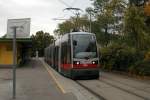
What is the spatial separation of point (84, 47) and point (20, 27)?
526 inches

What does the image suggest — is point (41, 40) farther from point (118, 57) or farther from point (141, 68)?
point (141, 68)

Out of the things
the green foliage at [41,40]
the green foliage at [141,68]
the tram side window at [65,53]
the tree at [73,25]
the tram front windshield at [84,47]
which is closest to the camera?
the tram front windshield at [84,47]

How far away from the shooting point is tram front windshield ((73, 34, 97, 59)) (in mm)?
28859

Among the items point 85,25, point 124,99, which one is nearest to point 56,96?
point 124,99

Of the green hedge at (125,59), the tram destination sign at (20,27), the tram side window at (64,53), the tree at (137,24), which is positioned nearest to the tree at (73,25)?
the green hedge at (125,59)

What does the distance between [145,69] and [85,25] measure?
4962 cm

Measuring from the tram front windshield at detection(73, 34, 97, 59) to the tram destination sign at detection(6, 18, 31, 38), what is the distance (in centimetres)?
1283

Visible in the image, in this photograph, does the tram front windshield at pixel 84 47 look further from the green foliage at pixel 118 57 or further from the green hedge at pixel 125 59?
the green foliage at pixel 118 57

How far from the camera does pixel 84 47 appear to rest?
29047 millimetres

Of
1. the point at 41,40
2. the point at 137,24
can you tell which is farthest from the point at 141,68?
the point at 41,40

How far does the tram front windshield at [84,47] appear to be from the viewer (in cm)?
2886

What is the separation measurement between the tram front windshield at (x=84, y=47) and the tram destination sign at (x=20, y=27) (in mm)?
12829

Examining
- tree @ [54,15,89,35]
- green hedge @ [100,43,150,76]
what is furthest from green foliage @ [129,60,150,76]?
tree @ [54,15,89,35]

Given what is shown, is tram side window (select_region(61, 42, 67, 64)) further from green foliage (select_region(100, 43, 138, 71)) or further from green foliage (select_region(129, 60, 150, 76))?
green foliage (select_region(100, 43, 138, 71))
